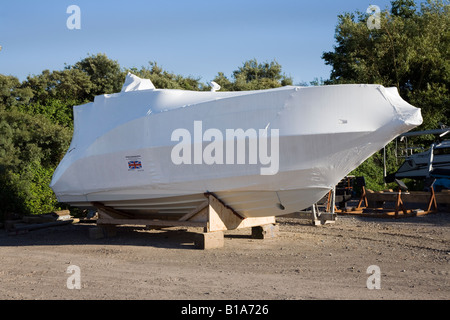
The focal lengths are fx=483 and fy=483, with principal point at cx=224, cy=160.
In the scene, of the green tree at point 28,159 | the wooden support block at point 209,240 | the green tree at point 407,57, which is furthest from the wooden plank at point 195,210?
the green tree at point 407,57

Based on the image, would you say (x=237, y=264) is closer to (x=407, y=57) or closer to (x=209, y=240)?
(x=209, y=240)

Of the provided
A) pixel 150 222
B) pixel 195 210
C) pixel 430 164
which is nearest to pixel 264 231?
pixel 195 210

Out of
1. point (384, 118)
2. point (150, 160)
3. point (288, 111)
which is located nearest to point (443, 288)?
point (384, 118)

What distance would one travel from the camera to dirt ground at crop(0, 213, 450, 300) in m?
5.83

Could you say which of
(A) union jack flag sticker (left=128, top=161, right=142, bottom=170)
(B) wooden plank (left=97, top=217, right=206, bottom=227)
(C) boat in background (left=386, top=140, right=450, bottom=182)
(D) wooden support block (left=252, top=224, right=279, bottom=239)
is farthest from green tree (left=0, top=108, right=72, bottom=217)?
(C) boat in background (left=386, top=140, right=450, bottom=182)

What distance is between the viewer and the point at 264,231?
10.5 metres

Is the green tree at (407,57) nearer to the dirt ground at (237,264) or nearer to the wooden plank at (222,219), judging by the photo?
the dirt ground at (237,264)

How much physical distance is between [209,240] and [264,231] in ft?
5.57

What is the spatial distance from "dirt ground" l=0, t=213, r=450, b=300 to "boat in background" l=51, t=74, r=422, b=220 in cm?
102

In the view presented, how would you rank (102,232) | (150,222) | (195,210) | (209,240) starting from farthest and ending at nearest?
(102,232)
(150,222)
(195,210)
(209,240)

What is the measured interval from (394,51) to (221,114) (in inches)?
870

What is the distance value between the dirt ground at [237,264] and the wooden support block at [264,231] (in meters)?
0.24

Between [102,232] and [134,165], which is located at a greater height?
[134,165]

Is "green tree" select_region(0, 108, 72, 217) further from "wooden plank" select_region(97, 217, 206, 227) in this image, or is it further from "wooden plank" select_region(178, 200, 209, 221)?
"wooden plank" select_region(178, 200, 209, 221)
